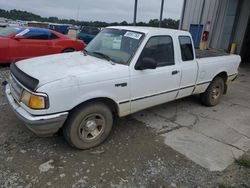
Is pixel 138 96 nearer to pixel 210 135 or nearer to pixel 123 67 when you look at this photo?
pixel 123 67

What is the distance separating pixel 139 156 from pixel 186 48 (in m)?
2.37

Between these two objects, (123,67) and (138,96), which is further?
(138,96)

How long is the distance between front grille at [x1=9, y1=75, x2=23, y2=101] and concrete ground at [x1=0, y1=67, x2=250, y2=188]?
74cm

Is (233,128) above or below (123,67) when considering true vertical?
below

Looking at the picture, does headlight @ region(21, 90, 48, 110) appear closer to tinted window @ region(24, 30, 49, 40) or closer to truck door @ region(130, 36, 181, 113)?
truck door @ region(130, 36, 181, 113)

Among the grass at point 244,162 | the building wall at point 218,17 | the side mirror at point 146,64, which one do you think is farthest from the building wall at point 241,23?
the side mirror at point 146,64

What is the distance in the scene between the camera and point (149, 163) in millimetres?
3189

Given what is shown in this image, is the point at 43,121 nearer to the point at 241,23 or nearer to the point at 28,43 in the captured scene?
the point at 28,43

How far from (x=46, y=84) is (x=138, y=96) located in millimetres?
1508

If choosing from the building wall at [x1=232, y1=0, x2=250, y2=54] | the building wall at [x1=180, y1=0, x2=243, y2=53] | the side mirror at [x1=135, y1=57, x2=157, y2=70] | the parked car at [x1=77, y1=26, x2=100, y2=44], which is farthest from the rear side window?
the parked car at [x1=77, y1=26, x2=100, y2=44]

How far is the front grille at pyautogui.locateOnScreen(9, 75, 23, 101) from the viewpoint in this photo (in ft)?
10.1

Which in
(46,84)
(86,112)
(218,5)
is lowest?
(86,112)

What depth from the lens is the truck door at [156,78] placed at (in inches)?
142

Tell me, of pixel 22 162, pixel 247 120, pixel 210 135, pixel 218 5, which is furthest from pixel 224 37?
pixel 22 162
